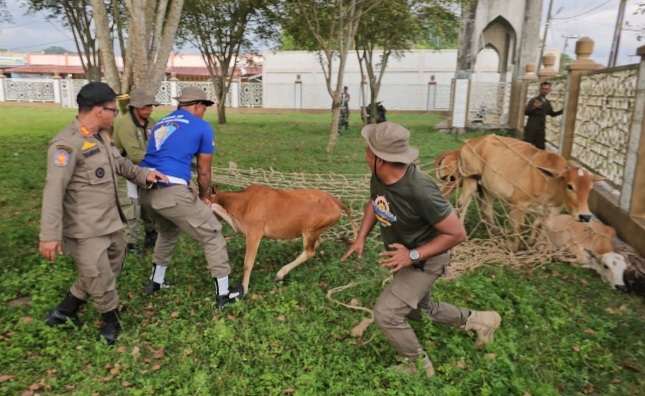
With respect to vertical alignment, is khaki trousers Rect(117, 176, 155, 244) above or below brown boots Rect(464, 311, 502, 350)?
above

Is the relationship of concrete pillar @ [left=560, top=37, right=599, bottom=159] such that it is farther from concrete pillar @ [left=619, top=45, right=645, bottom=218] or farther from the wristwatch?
the wristwatch

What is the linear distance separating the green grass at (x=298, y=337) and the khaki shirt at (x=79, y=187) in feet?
2.97

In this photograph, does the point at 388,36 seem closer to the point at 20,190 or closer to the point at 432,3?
the point at 432,3

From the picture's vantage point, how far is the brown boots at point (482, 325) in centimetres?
362

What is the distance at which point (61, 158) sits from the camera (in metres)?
3.28

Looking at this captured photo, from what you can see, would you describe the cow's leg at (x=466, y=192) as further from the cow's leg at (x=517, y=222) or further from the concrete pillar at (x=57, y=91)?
the concrete pillar at (x=57, y=91)

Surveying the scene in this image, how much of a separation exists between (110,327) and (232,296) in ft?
3.29

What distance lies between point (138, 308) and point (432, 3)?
50.3ft

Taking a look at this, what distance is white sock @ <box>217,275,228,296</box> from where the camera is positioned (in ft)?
14.0

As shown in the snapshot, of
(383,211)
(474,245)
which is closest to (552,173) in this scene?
(474,245)

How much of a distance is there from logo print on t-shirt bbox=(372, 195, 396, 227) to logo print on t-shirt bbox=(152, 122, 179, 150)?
1827 mm

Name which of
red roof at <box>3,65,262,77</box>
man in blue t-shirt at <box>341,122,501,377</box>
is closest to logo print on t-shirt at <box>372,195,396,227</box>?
man in blue t-shirt at <box>341,122,501,377</box>

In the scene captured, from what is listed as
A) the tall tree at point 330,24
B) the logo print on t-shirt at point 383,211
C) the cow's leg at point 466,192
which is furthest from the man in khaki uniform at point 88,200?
the tall tree at point 330,24

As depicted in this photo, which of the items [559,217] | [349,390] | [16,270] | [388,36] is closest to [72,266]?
[16,270]
